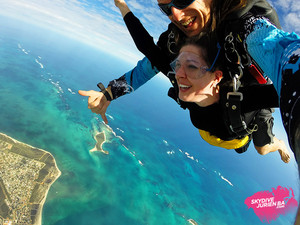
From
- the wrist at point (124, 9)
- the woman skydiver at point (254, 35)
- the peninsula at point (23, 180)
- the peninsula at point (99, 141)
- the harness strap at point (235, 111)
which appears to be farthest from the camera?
the peninsula at point (99, 141)

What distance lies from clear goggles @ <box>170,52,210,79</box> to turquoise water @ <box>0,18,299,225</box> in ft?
87.4

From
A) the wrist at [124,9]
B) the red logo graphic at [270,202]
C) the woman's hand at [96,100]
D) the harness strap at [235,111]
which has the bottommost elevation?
the red logo graphic at [270,202]

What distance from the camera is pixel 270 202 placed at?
1228 inches

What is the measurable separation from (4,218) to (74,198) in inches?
302

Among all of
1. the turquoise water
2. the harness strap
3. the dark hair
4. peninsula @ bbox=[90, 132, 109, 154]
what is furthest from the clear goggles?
peninsula @ bbox=[90, 132, 109, 154]

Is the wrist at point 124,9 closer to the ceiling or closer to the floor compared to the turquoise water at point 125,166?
closer to the ceiling

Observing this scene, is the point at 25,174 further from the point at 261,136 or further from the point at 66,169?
the point at 261,136

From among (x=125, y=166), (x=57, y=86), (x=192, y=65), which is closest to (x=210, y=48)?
(x=192, y=65)

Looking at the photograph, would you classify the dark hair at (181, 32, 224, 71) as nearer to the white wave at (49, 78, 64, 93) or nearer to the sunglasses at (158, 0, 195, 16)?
the sunglasses at (158, 0, 195, 16)

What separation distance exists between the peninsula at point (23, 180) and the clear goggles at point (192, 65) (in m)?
26.7

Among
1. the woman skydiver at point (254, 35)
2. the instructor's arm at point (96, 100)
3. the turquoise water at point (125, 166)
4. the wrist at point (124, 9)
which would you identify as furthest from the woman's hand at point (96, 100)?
the turquoise water at point (125, 166)

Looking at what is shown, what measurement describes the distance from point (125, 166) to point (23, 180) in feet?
55.8

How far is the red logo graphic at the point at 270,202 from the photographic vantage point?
31547 millimetres

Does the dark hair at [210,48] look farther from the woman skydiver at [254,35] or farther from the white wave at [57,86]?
the white wave at [57,86]
